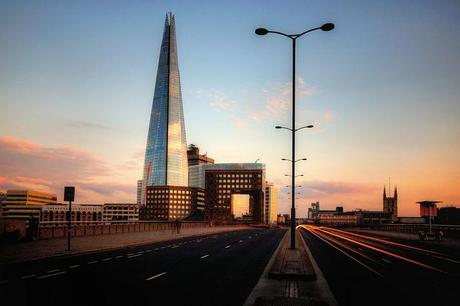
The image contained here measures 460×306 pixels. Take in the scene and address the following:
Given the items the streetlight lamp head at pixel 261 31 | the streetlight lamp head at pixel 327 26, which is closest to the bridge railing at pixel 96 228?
the streetlight lamp head at pixel 261 31

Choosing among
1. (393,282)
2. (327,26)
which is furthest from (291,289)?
(327,26)

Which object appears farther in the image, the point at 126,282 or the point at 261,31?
the point at 261,31

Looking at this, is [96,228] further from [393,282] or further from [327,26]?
[393,282]

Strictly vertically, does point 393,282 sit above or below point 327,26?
below

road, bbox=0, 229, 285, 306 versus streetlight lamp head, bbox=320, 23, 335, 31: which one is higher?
streetlight lamp head, bbox=320, 23, 335, 31

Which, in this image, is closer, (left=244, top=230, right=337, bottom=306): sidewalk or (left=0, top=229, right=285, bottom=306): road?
(left=244, top=230, right=337, bottom=306): sidewalk

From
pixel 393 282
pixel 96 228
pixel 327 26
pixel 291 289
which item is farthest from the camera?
pixel 96 228

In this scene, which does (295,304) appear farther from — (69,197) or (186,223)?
(186,223)

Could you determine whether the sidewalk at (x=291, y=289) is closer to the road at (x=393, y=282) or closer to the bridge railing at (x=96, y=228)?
the road at (x=393, y=282)

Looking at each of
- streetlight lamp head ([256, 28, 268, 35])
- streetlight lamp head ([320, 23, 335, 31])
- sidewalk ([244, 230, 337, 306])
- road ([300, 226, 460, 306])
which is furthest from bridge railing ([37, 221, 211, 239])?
streetlight lamp head ([320, 23, 335, 31])

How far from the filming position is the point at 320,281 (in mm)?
15953

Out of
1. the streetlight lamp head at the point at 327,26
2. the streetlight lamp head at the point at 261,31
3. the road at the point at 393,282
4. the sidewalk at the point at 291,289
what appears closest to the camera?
the sidewalk at the point at 291,289

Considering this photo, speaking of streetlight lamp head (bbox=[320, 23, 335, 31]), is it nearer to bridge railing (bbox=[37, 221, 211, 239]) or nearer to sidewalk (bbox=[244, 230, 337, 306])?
sidewalk (bbox=[244, 230, 337, 306])

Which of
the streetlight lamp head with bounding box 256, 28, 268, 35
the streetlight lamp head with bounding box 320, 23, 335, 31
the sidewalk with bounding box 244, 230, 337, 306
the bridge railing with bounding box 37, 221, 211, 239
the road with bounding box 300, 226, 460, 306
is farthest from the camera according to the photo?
the bridge railing with bounding box 37, 221, 211, 239
